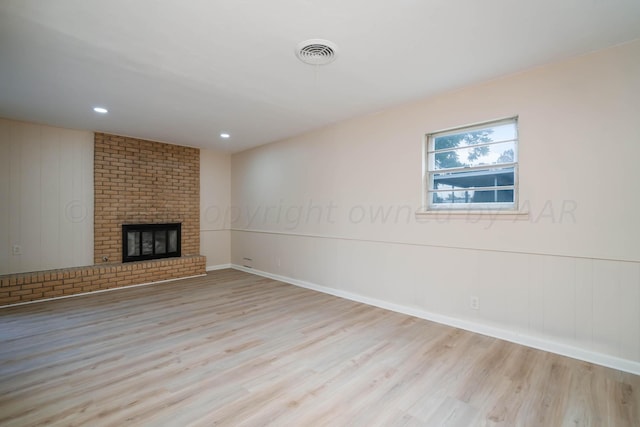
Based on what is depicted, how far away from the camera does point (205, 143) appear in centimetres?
564

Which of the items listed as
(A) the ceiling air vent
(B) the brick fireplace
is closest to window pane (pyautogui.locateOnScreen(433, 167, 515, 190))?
(A) the ceiling air vent

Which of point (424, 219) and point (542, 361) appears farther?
point (424, 219)

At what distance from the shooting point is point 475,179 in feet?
10.4

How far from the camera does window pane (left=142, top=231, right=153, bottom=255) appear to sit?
209 inches

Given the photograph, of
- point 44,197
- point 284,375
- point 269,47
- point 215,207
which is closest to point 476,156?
point 269,47

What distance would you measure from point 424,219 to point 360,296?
143cm

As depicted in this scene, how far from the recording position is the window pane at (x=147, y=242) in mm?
5309

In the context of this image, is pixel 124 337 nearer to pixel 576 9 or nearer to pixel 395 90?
pixel 395 90

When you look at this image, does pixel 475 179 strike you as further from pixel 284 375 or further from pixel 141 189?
pixel 141 189

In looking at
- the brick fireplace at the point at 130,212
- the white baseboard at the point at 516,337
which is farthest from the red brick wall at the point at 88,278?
the white baseboard at the point at 516,337

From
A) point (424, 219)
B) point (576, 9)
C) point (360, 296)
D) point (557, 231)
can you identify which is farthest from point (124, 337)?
point (576, 9)

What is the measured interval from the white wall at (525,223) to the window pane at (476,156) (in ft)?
0.57

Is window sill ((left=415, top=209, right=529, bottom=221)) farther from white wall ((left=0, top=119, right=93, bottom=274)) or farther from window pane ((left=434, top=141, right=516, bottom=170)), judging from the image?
white wall ((left=0, top=119, right=93, bottom=274))

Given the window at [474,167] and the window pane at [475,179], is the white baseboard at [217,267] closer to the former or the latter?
the window at [474,167]
